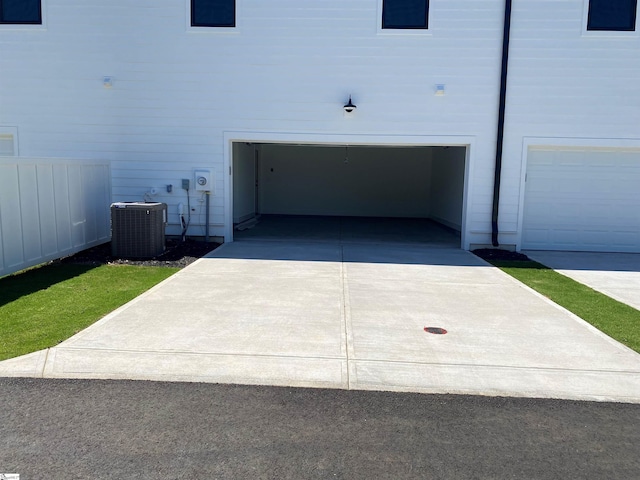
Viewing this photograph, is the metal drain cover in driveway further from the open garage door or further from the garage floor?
the open garage door

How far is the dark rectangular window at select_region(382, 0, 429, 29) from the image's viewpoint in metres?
10.3

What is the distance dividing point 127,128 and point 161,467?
30.8 ft

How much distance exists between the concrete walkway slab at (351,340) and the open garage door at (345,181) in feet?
34.3

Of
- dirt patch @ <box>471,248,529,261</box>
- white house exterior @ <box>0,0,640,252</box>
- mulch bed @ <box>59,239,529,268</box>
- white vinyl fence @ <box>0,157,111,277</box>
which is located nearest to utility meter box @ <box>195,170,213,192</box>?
white house exterior @ <box>0,0,640,252</box>

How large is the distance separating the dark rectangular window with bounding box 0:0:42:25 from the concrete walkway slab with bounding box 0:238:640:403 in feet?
23.8

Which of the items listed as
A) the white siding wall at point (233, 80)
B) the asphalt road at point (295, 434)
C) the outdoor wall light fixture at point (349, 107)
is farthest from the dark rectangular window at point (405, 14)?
the asphalt road at point (295, 434)

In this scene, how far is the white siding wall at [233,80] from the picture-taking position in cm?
1034

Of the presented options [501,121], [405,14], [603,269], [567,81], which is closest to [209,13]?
[405,14]

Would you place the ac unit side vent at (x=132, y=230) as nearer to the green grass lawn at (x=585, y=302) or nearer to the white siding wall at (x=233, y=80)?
the white siding wall at (x=233, y=80)

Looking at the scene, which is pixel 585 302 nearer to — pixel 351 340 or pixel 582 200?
pixel 351 340

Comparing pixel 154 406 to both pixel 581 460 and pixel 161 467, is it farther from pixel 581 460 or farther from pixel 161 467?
pixel 581 460

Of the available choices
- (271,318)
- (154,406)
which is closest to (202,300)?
(271,318)

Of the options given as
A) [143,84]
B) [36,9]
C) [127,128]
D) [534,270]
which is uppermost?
[36,9]

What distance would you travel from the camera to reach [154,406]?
11.8 feet
